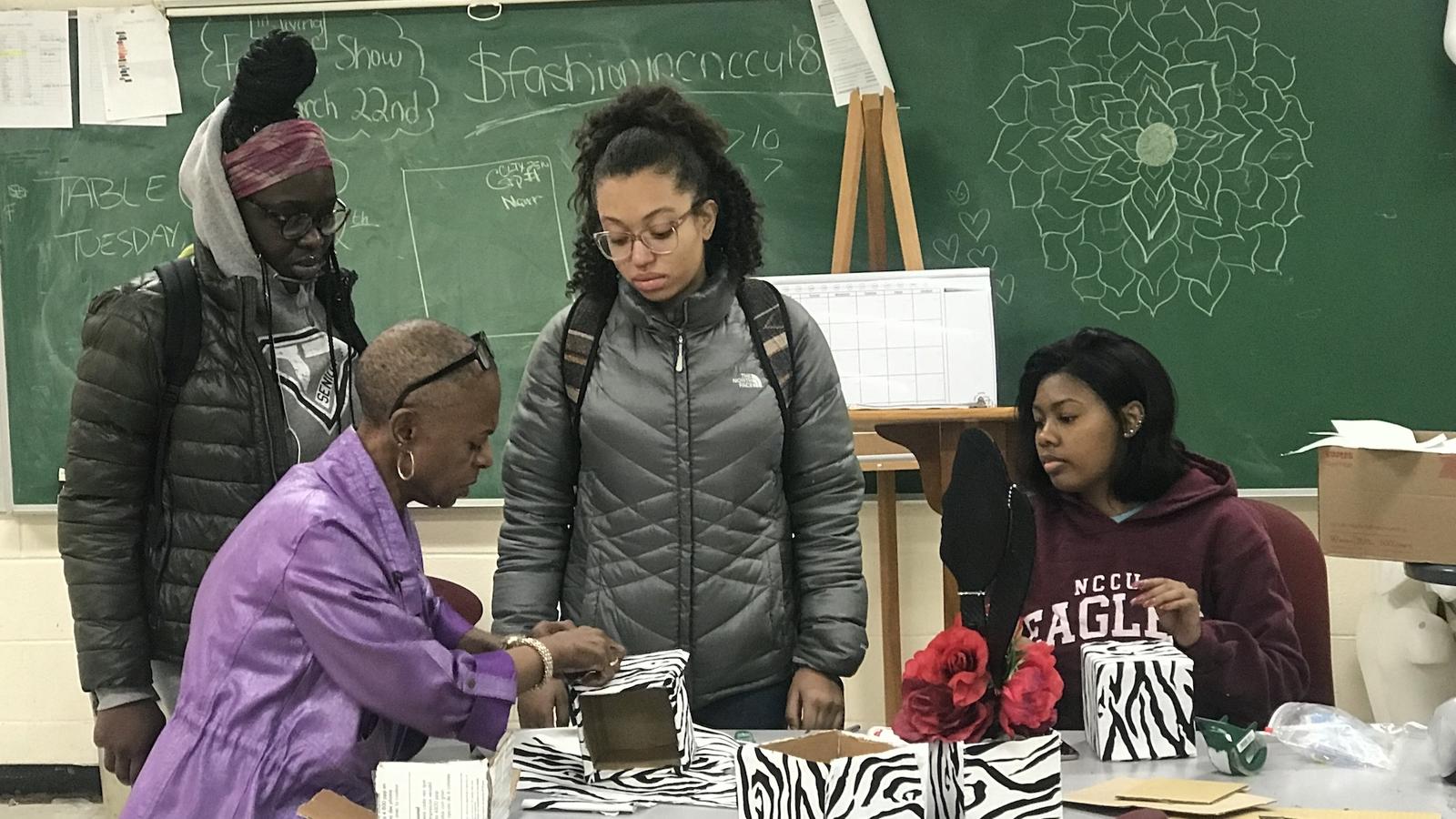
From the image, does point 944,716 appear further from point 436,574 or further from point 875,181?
point 436,574

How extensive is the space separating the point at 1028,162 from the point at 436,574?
1.94 meters

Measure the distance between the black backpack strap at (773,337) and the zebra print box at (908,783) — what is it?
2.49 ft

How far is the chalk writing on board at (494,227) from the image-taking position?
3.55 metres

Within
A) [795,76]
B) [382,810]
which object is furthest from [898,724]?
[795,76]

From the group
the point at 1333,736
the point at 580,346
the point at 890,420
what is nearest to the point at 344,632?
the point at 580,346

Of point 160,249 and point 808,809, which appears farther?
point 160,249

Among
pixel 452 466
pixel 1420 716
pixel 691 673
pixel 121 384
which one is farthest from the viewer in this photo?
pixel 1420 716

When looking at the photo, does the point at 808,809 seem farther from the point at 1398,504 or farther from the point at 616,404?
the point at 1398,504

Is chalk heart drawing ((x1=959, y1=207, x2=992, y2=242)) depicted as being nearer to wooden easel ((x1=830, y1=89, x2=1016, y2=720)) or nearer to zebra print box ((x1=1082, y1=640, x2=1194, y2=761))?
wooden easel ((x1=830, y1=89, x2=1016, y2=720))

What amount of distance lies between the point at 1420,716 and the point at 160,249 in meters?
3.40

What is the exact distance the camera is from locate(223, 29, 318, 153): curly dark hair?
1.96 meters

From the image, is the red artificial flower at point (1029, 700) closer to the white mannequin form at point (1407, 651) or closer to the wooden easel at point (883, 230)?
the wooden easel at point (883, 230)

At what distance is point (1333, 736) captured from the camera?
167 cm

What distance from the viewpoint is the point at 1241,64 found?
3369 millimetres
